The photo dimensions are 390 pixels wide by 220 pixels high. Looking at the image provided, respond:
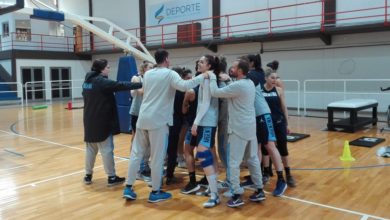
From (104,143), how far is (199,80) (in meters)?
1.57

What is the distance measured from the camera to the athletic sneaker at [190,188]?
4.27m

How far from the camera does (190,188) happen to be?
4.29 metres

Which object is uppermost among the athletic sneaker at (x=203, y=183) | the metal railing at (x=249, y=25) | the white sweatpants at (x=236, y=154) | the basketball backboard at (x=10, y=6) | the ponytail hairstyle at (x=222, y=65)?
the metal railing at (x=249, y=25)

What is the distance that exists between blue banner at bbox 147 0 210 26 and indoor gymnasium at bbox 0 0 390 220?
3.22m

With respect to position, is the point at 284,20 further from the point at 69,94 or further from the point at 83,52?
the point at 69,94

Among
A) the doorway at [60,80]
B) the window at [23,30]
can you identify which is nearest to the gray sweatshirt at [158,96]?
the doorway at [60,80]

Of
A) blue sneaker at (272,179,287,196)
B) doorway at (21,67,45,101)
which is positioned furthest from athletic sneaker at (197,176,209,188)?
doorway at (21,67,45,101)

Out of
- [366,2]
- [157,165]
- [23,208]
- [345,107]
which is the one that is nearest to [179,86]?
[157,165]

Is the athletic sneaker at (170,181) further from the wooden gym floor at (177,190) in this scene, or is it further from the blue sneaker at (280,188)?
the blue sneaker at (280,188)

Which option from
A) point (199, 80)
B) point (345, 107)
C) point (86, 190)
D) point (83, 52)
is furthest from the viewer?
point (83, 52)

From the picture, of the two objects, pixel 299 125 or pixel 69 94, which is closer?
pixel 299 125

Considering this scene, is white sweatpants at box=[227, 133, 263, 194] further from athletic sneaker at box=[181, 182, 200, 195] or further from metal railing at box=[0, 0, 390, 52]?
metal railing at box=[0, 0, 390, 52]

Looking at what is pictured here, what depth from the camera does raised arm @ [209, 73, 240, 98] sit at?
3.59 meters

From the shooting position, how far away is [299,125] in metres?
9.48
